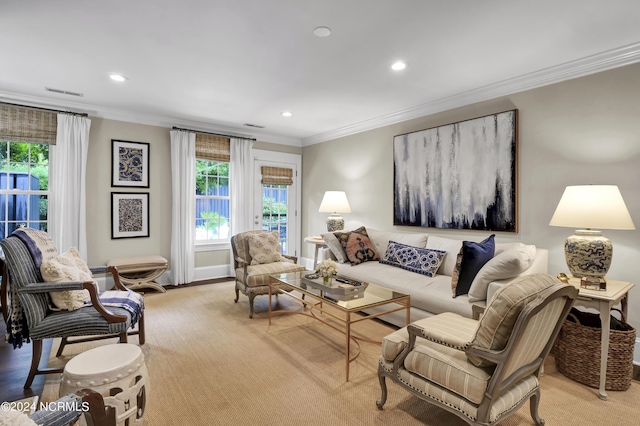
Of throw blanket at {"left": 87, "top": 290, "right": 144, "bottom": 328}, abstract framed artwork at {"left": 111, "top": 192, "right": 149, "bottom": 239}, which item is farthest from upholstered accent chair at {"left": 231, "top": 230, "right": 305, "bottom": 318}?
abstract framed artwork at {"left": 111, "top": 192, "right": 149, "bottom": 239}

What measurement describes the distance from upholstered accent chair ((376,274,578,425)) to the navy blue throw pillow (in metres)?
1.02

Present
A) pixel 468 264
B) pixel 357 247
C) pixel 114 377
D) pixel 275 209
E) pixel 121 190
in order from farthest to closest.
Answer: pixel 275 209 → pixel 121 190 → pixel 357 247 → pixel 468 264 → pixel 114 377

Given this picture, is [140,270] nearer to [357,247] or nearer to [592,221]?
[357,247]

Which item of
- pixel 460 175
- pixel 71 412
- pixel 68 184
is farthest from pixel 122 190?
pixel 460 175

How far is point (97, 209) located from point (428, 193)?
4.57 meters

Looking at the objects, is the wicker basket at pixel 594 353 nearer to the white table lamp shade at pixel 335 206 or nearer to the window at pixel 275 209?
the white table lamp shade at pixel 335 206

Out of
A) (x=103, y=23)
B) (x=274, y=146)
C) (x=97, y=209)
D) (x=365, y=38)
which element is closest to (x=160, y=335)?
(x=97, y=209)

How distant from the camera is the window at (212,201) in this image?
5.45 m

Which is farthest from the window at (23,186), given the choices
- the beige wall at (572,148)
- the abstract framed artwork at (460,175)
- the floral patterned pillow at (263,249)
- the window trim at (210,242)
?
the beige wall at (572,148)

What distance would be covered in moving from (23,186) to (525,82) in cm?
602

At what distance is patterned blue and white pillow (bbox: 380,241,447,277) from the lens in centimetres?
358

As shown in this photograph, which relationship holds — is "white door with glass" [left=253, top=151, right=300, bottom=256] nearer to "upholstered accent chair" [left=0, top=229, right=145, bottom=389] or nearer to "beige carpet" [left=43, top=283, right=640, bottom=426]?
"beige carpet" [left=43, top=283, right=640, bottom=426]

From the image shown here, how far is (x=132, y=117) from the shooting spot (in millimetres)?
4734

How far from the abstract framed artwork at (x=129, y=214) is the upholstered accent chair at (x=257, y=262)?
1.71 metres
